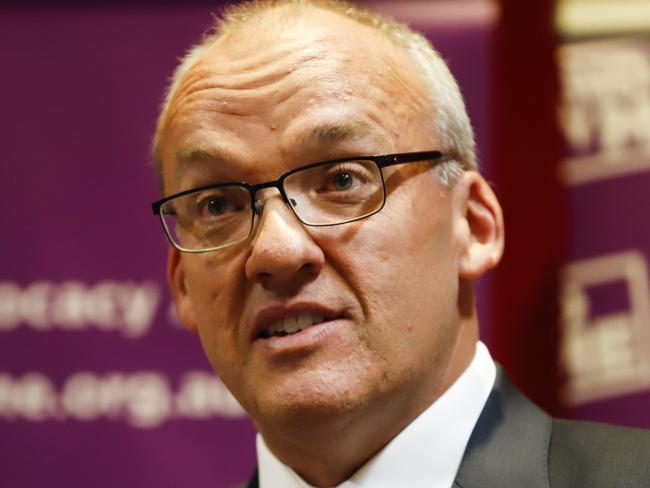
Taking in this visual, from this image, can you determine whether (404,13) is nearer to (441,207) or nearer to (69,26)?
(69,26)

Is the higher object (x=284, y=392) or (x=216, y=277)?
(x=216, y=277)

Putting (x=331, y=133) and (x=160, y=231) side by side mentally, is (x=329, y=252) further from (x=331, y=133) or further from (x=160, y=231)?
(x=160, y=231)

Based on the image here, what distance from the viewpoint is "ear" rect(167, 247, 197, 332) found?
193cm

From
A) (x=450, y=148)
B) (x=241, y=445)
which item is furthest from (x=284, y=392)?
(x=241, y=445)

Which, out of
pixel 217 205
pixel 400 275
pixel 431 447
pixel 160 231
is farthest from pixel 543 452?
pixel 160 231

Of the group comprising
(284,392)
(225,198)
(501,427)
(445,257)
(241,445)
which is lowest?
(241,445)

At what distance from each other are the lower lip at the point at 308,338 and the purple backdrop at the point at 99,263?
51.9 inches

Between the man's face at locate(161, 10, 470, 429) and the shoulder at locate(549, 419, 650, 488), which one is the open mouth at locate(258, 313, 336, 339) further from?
the shoulder at locate(549, 419, 650, 488)

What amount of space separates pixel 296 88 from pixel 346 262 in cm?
33

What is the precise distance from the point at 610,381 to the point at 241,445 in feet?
3.64

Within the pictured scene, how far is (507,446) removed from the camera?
1617mm

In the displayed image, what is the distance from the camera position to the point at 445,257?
5.59 feet

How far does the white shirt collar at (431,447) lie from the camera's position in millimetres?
1616

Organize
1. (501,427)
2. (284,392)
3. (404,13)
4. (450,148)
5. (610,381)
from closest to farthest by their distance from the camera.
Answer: (284,392) → (501,427) → (450,148) → (610,381) → (404,13)
